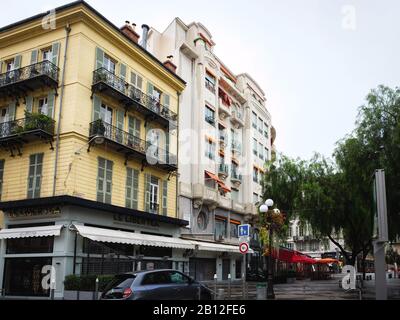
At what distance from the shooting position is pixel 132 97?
27.2 meters

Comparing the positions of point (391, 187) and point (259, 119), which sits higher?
point (259, 119)

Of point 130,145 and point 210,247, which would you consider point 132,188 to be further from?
Result: point 210,247

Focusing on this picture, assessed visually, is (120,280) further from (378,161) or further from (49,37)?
(49,37)


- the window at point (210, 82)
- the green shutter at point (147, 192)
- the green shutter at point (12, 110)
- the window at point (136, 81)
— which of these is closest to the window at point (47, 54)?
the green shutter at point (12, 110)

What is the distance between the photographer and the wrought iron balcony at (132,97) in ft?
81.4

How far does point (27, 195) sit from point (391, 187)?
18.1m

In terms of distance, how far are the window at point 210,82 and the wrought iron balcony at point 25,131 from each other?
59.5ft

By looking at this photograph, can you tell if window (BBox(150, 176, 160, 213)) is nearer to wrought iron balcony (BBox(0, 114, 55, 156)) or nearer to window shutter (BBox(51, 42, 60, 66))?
wrought iron balcony (BBox(0, 114, 55, 156))

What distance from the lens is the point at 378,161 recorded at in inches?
759

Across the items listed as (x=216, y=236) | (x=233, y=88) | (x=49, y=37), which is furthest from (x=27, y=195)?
(x=233, y=88)

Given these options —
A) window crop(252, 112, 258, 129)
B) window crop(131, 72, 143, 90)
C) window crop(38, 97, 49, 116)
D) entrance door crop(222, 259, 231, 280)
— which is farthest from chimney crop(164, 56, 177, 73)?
window crop(252, 112, 258, 129)

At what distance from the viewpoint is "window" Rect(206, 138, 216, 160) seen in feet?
123

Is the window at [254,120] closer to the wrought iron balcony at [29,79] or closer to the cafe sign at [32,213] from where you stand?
the wrought iron balcony at [29,79]

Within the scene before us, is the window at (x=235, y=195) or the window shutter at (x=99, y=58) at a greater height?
the window shutter at (x=99, y=58)
